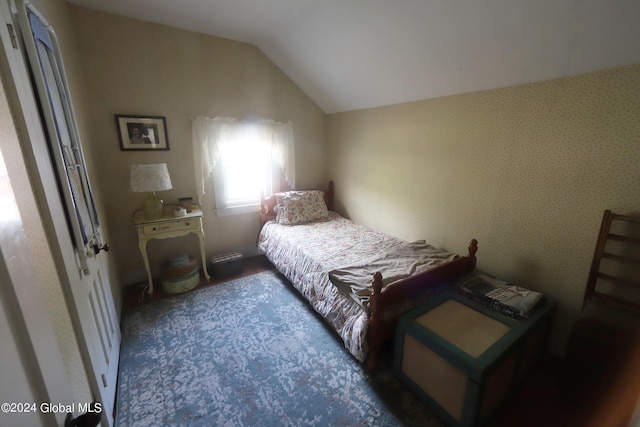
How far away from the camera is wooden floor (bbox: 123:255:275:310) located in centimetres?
266

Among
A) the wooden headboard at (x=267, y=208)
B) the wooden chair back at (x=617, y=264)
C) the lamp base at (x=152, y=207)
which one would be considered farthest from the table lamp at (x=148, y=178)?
the wooden chair back at (x=617, y=264)

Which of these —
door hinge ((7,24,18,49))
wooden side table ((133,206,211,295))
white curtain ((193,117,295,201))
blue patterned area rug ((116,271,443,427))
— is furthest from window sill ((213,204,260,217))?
door hinge ((7,24,18,49))

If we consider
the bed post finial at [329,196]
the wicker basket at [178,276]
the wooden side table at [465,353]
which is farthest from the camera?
the bed post finial at [329,196]

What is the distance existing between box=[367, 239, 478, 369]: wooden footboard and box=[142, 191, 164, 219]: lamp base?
7.36 feet

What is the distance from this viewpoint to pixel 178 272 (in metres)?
2.78

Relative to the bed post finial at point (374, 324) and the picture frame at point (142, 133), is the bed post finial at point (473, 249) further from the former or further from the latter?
the picture frame at point (142, 133)

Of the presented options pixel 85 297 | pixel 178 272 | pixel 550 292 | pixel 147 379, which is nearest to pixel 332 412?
pixel 147 379

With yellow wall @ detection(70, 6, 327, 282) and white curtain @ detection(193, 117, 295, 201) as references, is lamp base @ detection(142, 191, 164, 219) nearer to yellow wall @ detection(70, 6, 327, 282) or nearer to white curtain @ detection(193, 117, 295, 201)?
yellow wall @ detection(70, 6, 327, 282)

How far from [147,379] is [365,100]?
3226 mm

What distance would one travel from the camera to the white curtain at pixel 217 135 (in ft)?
9.78

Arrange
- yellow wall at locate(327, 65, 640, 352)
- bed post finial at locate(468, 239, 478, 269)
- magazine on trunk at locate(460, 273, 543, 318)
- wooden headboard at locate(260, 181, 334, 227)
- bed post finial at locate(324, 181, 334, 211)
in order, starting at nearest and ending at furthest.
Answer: yellow wall at locate(327, 65, 640, 352)
magazine on trunk at locate(460, 273, 543, 318)
bed post finial at locate(468, 239, 478, 269)
wooden headboard at locate(260, 181, 334, 227)
bed post finial at locate(324, 181, 334, 211)

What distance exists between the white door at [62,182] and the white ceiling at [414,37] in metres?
1.46

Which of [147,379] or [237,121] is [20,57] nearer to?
[147,379]

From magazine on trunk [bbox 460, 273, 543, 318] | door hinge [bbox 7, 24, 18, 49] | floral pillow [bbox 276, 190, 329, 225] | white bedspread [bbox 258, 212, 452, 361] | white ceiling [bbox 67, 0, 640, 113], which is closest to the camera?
door hinge [bbox 7, 24, 18, 49]
